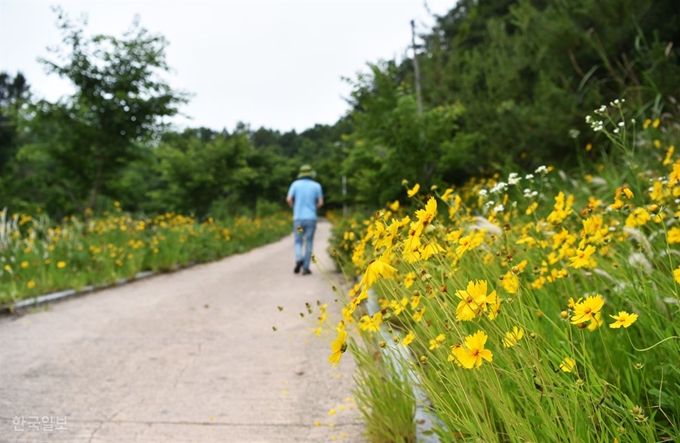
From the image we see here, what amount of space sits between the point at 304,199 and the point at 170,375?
4.57 m

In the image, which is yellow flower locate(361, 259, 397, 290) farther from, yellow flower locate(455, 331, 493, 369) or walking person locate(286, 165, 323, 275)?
walking person locate(286, 165, 323, 275)

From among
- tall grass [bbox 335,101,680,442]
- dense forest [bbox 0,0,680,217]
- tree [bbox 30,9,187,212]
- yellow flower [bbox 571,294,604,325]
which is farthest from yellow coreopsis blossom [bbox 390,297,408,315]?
tree [bbox 30,9,187,212]

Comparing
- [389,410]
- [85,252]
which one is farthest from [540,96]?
[85,252]

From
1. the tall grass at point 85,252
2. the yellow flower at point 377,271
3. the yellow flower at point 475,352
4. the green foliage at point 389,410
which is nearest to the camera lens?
the yellow flower at point 475,352

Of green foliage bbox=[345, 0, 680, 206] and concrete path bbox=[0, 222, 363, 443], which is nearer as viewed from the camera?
→ concrete path bbox=[0, 222, 363, 443]

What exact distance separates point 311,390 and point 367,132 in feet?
14.6

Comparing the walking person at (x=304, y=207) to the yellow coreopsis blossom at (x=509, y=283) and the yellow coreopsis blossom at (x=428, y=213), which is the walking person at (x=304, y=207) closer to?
the yellow coreopsis blossom at (x=509, y=283)

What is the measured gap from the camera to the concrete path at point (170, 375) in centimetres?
212

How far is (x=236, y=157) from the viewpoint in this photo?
18.5 metres

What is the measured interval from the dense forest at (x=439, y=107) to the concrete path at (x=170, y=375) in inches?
111

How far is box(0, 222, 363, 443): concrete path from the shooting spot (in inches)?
83.5

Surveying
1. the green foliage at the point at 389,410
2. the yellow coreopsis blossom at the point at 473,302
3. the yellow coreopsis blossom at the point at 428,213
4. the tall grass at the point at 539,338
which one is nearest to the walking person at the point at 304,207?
the tall grass at the point at 539,338

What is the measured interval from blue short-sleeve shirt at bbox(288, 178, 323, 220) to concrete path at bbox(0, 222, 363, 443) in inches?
93.5

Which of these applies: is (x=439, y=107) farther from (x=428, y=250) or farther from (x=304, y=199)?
(x=428, y=250)
